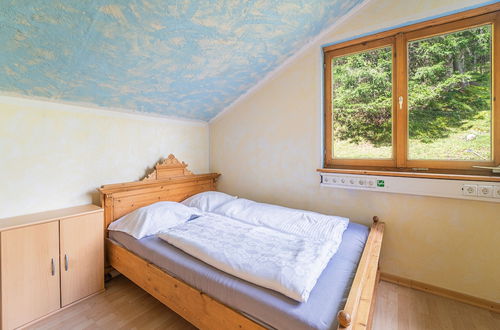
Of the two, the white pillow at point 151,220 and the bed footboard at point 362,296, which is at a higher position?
the white pillow at point 151,220

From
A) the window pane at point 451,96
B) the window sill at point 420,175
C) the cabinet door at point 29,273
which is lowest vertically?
the cabinet door at point 29,273

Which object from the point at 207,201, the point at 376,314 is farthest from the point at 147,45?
the point at 376,314

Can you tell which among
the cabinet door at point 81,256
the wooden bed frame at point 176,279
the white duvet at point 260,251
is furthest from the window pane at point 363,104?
the cabinet door at point 81,256

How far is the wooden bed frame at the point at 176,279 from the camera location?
3.40ft

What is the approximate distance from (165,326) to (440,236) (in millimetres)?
2274

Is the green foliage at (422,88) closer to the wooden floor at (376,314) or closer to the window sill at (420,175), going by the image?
the window sill at (420,175)

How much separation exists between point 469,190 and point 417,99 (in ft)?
2.78

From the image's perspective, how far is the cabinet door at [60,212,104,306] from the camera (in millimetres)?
1690

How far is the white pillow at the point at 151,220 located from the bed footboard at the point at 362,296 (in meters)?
1.48

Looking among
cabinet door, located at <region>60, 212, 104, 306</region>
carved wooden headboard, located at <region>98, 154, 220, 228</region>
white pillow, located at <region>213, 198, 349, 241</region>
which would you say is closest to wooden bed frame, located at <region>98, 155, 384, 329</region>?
carved wooden headboard, located at <region>98, 154, 220, 228</region>

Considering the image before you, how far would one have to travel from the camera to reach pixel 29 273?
1.53 meters

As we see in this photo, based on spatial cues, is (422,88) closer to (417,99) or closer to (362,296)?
(417,99)

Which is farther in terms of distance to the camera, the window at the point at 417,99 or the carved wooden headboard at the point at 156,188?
the carved wooden headboard at the point at 156,188

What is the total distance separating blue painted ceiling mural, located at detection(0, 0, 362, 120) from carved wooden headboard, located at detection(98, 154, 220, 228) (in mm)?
701
